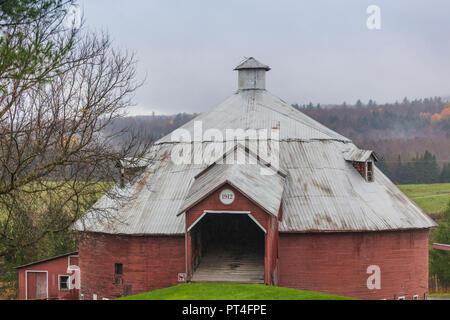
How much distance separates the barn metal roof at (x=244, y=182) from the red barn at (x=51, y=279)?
10914 millimetres

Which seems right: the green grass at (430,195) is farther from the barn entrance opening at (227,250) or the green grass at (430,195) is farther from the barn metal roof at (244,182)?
the barn metal roof at (244,182)

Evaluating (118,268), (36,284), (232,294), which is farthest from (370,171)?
(36,284)

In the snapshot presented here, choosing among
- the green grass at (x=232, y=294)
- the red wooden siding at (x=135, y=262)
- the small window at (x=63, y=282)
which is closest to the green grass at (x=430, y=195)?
the small window at (x=63, y=282)

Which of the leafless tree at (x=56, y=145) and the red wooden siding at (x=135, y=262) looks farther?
the red wooden siding at (x=135, y=262)

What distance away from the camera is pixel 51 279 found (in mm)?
31375

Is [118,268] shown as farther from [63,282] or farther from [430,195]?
[430,195]

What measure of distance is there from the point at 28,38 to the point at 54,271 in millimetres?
17872

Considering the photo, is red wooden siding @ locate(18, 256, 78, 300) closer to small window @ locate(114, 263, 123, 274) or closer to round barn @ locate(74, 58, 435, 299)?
round barn @ locate(74, 58, 435, 299)

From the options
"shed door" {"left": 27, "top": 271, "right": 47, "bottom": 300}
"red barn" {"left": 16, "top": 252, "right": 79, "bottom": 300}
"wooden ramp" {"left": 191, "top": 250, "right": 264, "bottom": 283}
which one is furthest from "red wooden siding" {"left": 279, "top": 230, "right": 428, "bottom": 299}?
"shed door" {"left": 27, "top": 271, "right": 47, "bottom": 300}

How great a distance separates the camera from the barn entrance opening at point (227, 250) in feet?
69.9

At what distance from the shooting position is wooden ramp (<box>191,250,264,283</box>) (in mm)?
21000

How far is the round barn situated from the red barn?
5.12m

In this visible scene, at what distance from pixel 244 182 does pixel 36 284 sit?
16.5 metres
